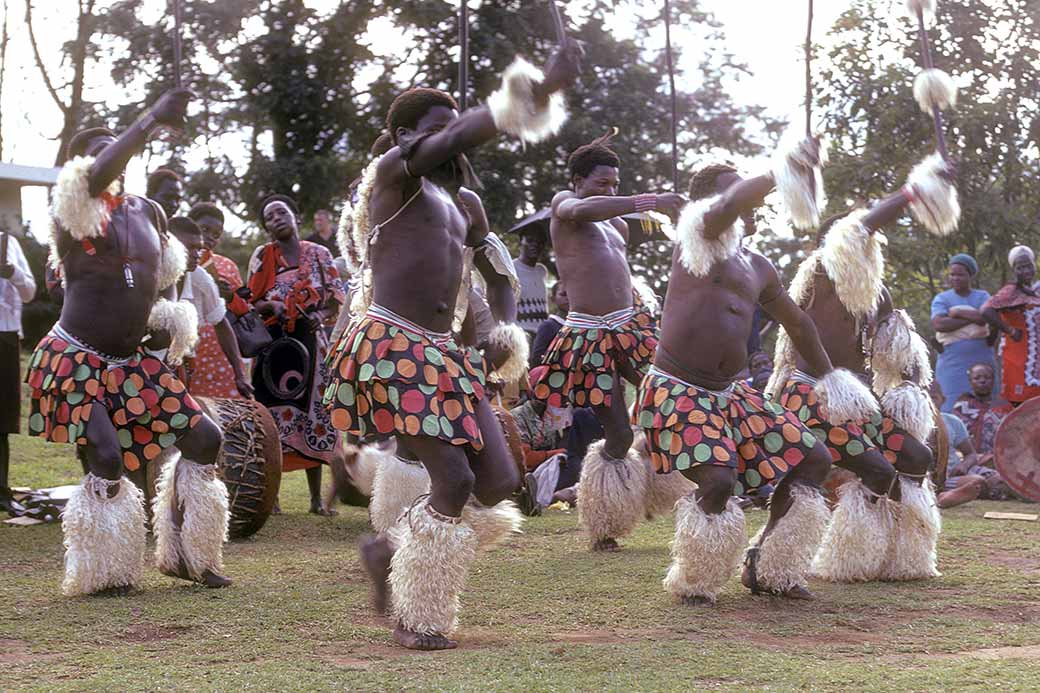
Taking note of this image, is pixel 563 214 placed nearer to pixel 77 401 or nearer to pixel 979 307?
pixel 77 401

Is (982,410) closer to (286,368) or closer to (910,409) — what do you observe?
(910,409)

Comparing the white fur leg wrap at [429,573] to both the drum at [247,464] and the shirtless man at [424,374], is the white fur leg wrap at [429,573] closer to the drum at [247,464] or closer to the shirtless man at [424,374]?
the shirtless man at [424,374]

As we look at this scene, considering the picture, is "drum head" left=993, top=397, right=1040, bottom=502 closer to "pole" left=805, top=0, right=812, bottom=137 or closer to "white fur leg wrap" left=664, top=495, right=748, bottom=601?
"white fur leg wrap" left=664, top=495, right=748, bottom=601

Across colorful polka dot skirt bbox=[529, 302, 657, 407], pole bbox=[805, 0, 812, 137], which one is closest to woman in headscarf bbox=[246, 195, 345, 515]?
colorful polka dot skirt bbox=[529, 302, 657, 407]

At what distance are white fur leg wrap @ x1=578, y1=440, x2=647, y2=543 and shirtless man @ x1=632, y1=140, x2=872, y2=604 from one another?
1.22 metres

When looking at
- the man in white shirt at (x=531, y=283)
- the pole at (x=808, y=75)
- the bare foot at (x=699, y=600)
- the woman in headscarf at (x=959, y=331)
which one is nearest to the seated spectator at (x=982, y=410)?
the woman in headscarf at (x=959, y=331)

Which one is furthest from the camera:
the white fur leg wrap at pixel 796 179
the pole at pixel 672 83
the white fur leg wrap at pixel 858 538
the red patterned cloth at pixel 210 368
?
the red patterned cloth at pixel 210 368

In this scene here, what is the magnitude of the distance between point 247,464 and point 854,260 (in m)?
3.40

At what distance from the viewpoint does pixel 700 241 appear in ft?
17.5

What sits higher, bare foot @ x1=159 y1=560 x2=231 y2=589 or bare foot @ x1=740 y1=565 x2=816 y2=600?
bare foot @ x1=159 y1=560 x2=231 y2=589

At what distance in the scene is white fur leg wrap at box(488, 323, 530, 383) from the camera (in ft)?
17.5

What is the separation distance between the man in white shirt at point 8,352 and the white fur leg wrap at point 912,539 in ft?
16.9

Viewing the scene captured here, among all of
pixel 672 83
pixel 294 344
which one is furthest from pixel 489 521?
pixel 294 344

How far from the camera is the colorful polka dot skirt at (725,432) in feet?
17.3
